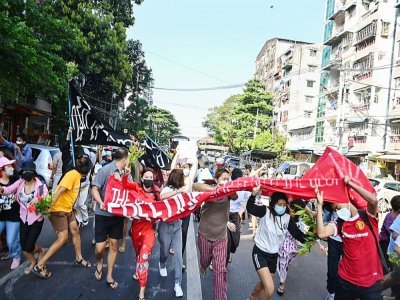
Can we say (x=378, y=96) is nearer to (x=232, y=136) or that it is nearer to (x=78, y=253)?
(x=232, y=136)

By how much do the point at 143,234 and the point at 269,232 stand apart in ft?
5.28

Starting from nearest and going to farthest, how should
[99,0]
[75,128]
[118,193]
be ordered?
[118,193]
[75,128]
[99,0]

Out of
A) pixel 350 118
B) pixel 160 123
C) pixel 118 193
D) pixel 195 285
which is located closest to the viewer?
pixel 118 193

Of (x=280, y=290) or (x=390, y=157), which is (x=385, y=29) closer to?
(x=390, y=157)

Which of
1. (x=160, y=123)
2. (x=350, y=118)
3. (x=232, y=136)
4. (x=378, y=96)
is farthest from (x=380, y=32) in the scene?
(x=160, y=123)

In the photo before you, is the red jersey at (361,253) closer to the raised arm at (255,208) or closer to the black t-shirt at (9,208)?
the raised arm at (255,208)

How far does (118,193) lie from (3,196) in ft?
5.53

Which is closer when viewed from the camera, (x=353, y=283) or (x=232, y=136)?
(x=353, y=283)

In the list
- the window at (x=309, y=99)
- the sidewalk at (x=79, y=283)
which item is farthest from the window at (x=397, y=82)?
the sidewalk at (x=79, y=283)

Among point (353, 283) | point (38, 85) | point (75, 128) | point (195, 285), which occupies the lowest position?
point (195, 285)

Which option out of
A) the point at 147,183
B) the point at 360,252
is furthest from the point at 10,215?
the point at 360,252

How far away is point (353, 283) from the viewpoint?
11.2 feet

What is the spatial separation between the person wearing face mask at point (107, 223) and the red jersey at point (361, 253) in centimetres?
298

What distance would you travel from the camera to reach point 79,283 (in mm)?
5016
